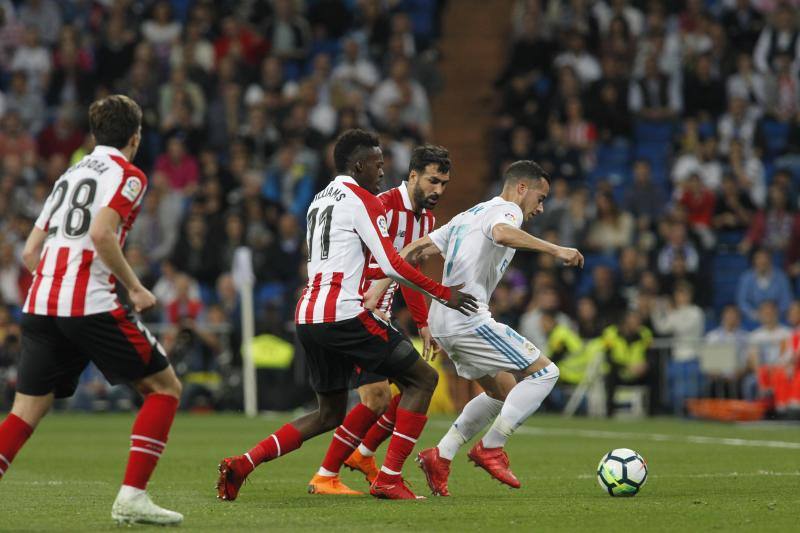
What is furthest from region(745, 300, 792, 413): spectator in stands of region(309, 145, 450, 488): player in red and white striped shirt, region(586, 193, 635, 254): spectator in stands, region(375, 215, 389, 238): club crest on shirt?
region(375, 215, 389, 238): club crest on shirt

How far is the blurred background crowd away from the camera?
20859 mm

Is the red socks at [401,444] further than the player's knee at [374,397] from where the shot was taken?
Result: No

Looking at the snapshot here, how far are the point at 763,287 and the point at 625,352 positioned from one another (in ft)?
7.23

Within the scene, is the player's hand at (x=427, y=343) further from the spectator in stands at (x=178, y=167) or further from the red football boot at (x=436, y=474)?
the spectator in stands at (x=178, y=167)

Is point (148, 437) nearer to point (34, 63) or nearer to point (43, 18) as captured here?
point (34, 63)

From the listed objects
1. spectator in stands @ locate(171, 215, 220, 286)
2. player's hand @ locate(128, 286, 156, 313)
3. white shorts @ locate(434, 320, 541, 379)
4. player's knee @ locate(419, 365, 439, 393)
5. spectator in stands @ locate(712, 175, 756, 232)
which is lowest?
player's knee @ locate(419, 365, 439, 393)

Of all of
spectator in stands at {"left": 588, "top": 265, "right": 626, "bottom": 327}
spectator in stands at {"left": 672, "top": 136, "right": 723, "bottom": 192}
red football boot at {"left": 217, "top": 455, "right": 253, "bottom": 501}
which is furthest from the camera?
spectator in stands at {"left": 672, "top": 136, "right": 723, "bottom": 192}

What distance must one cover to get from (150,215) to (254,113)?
2.33 metres

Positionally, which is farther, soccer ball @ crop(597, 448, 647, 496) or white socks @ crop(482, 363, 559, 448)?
white socks @ crop(482, 363, 559, 448)

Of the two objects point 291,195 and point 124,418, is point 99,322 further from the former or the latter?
point 291,195

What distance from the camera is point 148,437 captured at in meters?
7.38

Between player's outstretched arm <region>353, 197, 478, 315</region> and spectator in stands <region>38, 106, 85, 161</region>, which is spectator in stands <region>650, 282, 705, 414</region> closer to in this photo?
spectator in stands <region>38, 106, 85, 161</region>

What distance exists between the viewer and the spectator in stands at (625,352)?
20.3 m

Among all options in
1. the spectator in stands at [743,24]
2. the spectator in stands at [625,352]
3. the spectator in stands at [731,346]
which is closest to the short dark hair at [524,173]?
the spectator in stands at [731,346]
